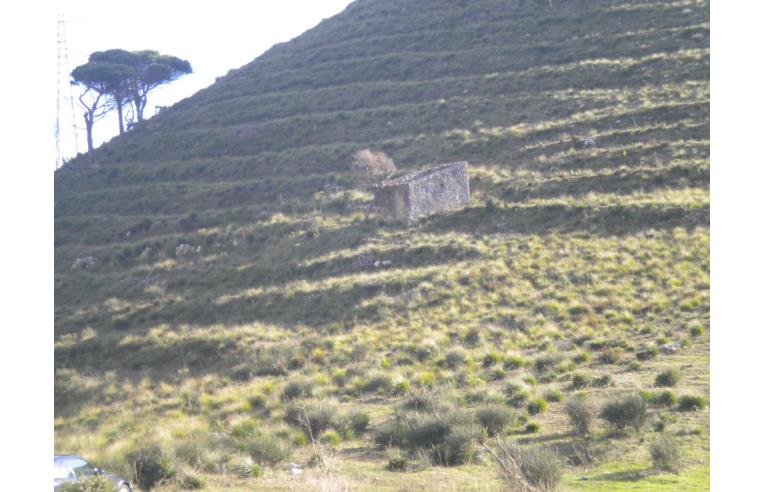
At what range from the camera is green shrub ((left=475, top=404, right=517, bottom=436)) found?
992 centimetres

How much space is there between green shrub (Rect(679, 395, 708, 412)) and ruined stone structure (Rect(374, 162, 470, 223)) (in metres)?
16.5

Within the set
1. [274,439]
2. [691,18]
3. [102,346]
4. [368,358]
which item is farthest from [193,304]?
[691,18]

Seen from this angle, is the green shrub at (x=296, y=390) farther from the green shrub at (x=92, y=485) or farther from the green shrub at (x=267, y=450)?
the green shrub at (x=92, y=485)

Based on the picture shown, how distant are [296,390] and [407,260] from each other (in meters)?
10.1

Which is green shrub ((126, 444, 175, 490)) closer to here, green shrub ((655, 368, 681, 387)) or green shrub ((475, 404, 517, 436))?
green shrub ((475, 404, 517, 436))

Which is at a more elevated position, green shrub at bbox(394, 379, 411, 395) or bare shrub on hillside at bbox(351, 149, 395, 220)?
bare shrub on hillside at bbox(351, 149, 395, 220)

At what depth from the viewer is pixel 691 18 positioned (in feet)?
135

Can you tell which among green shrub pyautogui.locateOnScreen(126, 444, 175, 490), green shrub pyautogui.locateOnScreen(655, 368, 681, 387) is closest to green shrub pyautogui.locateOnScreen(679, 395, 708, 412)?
green shrub pyautogui.locateOnScreen(655, 368, 681, 387)

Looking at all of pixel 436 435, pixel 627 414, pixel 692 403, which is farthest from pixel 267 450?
pixel 692 403

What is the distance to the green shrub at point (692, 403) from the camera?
32.7ft

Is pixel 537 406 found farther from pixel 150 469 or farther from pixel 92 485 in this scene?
pixel 92 485

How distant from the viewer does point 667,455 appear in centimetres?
786

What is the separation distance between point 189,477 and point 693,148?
2473 cm

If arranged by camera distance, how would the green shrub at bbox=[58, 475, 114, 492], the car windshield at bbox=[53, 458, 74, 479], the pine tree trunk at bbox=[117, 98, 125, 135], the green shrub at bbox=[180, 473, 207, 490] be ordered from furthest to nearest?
the pine tree trunk at bbox=[117, 98, 125, 135] → the green shrub at bbox=[180, 473, 207, 490] → the car windshield at bbox=[53, 458, 74, 479] → the green shrub at bbox=[58, 475, 114, 492]
